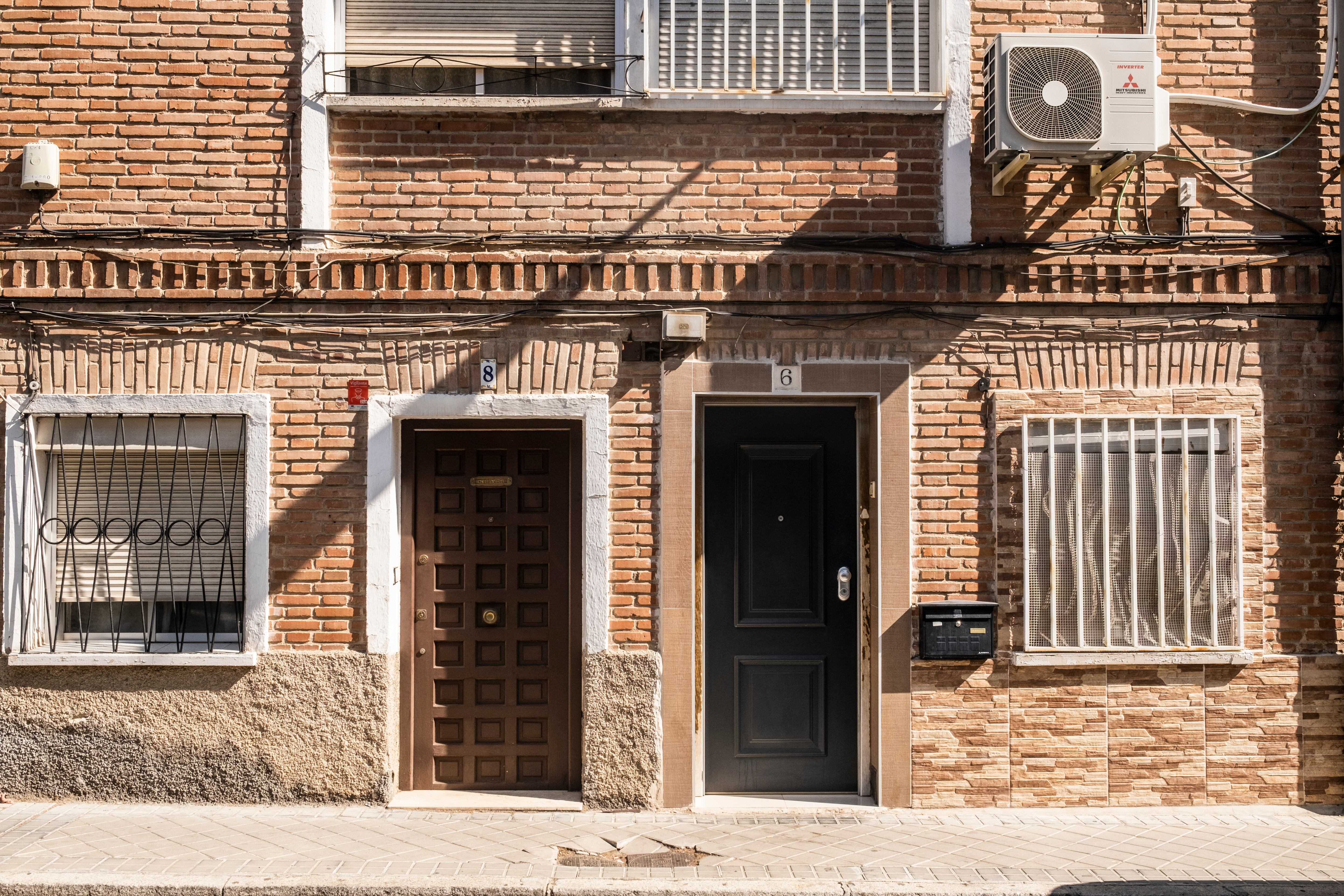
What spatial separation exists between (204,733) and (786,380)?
401 centimetres

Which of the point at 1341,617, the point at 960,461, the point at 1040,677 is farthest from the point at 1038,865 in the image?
the point at 1341,617

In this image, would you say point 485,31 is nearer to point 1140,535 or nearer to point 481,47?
point 481,47

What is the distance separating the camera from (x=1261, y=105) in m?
6.30

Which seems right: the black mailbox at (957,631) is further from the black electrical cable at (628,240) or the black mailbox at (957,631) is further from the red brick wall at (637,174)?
the red brick wall at (637,174)

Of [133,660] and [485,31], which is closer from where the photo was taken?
[133,660]

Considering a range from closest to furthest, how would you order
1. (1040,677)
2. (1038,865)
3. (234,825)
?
(1038,865) < (234,825) < (1040,677)

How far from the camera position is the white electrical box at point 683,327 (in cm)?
594

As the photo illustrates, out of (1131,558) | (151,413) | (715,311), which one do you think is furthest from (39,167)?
(1131,558)

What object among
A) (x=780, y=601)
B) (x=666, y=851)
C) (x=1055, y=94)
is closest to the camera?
(x=666, y=851)

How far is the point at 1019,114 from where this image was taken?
5.79 meters

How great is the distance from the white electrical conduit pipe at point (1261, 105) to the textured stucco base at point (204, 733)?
234 inches

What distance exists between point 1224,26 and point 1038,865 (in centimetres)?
511

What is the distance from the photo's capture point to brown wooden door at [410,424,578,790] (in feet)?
20.6

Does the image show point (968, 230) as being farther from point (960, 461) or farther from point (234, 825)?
point (234, 825)
